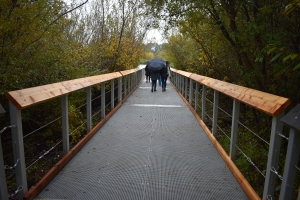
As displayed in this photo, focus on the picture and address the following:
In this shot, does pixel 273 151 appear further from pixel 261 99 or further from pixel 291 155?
pixel 261 99

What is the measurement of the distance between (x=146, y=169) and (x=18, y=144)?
1425 millimetres

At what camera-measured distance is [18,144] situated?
2.18 m

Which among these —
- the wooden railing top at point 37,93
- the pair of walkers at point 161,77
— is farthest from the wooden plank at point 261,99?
the pair of walkers at point 161,77

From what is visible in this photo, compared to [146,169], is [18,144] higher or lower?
higher

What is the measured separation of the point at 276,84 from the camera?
3865 millimetres

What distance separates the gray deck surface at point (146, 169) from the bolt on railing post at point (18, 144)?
0.88 ft

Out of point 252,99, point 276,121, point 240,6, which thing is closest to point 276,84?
point 240,6

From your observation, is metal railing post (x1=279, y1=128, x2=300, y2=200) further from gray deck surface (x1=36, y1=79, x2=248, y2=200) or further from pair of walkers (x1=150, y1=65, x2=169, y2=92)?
pair of walkers (x1=150, y1=65, x2=169, y2=92)

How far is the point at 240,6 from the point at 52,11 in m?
3.15

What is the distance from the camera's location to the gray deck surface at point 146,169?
100 inches

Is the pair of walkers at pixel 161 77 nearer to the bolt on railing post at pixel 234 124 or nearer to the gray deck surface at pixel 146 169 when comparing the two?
the gray deck surface at pixel 146 169

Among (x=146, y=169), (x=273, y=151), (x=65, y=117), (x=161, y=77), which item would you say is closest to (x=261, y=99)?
(x=273, y=151)

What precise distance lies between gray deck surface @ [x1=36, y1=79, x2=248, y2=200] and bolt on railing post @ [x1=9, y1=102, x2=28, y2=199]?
0.88ft

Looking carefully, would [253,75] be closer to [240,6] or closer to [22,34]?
[240,6]
